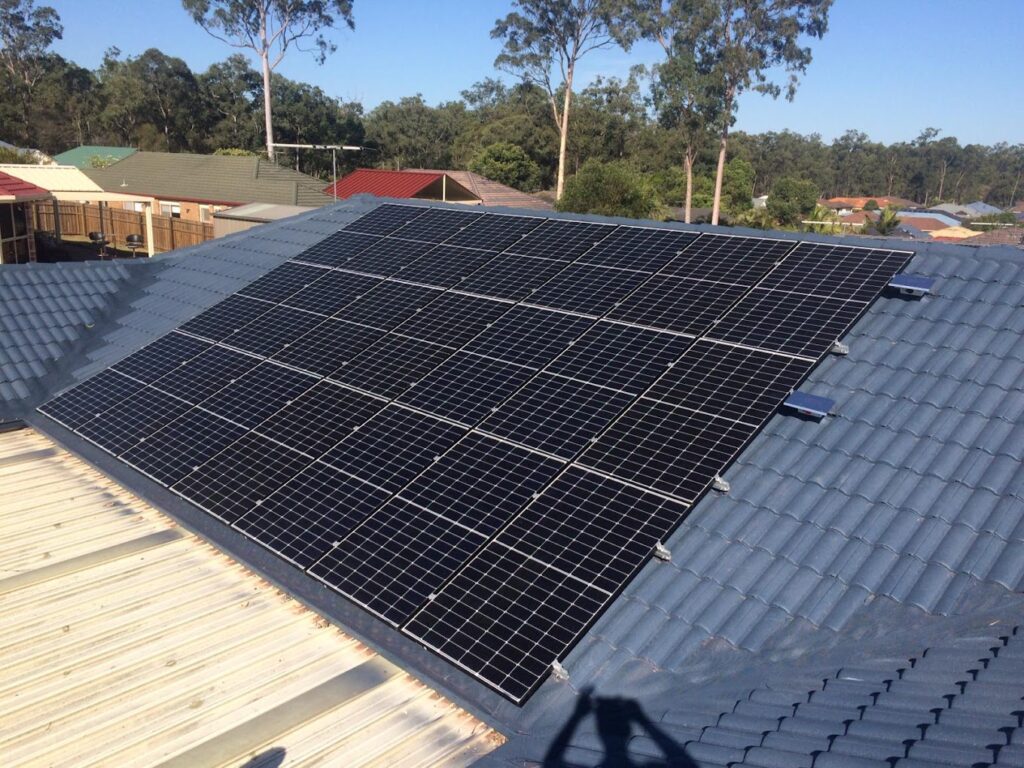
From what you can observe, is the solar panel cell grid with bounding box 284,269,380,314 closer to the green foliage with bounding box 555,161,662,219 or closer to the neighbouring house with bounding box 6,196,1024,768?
the neighbouring house with bounding box 6,196,1024,768

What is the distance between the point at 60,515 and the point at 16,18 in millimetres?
117334

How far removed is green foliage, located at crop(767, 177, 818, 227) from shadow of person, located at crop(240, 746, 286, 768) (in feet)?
220

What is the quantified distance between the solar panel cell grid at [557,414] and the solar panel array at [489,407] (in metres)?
0.03

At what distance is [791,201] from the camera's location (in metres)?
75.6

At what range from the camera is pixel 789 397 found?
8781 mm

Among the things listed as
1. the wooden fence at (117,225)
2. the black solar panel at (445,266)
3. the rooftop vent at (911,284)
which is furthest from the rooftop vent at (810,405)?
the wooden fence at (117,225)

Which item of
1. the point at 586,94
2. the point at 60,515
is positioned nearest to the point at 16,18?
the point at 586,94

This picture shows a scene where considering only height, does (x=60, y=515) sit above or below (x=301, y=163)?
below

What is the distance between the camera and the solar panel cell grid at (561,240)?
1341 cm

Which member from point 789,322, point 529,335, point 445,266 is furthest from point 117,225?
point 789,322

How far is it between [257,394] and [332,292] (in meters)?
3.24

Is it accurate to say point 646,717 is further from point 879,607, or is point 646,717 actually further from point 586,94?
point 586,94

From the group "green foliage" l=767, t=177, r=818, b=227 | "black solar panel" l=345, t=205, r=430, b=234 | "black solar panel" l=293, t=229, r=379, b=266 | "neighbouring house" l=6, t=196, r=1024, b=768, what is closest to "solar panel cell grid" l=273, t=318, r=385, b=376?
"neighbouring house" l=6, t=196, r=1024, b=768

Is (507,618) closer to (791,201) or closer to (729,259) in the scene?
(729,259)
